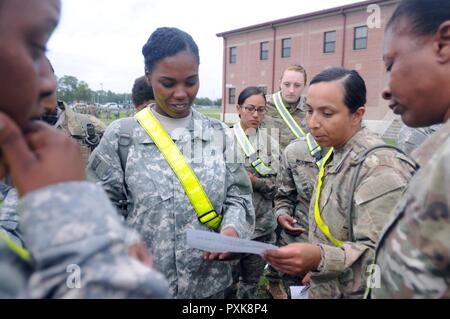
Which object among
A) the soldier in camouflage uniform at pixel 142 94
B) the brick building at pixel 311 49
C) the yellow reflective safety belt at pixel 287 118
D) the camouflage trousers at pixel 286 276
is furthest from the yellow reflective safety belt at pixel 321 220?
the brick building at pixel 311 49

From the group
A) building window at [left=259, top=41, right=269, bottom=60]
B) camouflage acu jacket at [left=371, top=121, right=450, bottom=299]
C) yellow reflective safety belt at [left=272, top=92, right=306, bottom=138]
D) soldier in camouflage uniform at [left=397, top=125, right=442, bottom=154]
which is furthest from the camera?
building window at [left=259, top=41, right=269, bottom=60]

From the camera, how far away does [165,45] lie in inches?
82.0

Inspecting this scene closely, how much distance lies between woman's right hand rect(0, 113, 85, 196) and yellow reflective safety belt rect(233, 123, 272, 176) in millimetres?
3005

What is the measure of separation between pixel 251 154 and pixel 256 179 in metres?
0.30

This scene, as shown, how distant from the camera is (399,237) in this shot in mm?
991

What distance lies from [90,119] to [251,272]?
2.56m

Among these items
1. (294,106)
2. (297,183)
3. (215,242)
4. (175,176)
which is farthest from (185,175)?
(294,106)

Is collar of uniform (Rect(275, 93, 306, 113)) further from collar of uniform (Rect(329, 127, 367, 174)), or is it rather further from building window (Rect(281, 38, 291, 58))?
building window (Rect(281, 38, 291, 58))

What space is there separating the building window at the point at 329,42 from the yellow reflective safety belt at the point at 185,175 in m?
23.1

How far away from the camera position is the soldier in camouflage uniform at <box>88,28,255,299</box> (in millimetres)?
2010

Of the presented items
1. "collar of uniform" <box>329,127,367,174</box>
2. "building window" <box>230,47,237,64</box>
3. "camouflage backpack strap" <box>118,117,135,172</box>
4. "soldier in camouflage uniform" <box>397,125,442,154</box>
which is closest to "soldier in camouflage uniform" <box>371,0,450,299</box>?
"collar of uniform" <box>329,127,367,174</box>

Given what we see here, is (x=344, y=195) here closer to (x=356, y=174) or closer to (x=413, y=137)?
(x=356, y=174)

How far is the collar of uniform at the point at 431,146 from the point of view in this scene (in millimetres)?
1054

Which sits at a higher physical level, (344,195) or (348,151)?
(348,151)
